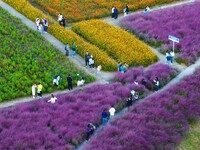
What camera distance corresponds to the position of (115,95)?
31.1 metres

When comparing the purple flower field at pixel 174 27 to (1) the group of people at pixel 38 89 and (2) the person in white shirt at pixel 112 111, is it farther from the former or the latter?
(1) the group of people at pixel 38 89

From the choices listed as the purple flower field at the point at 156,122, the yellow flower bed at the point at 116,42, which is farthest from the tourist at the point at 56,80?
the yellow flower bed at the point at 116,42

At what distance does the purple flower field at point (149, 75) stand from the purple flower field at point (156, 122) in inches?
63.3

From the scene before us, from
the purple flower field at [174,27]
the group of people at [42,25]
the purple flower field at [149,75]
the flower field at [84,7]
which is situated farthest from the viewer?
the flower field at [84,7]

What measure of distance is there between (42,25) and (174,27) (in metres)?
12.9

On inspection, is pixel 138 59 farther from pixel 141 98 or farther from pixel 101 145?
pixel 101 145

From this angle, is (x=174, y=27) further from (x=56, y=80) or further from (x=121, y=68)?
(x=56, y=80)

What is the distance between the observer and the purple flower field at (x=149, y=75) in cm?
3388

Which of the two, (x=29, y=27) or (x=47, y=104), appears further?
A: (x=29, y=27)

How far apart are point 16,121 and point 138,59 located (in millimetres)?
13952

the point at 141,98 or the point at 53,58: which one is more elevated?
the point at 53,58

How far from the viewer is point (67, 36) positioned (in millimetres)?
41031

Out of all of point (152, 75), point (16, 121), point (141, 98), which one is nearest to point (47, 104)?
point (16, 121)

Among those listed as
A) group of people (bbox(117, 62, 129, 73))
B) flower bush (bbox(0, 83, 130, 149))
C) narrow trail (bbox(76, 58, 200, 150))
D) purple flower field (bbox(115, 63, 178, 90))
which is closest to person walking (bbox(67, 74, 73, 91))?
flower bush (bbox(0, 83, 130, 149))
